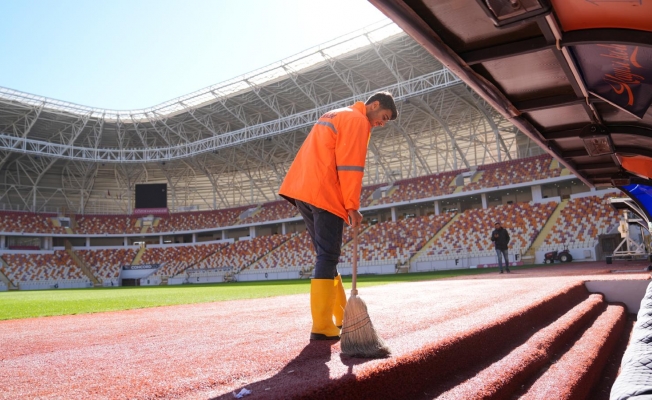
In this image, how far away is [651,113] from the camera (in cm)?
310

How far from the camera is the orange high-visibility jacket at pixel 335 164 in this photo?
2.74m

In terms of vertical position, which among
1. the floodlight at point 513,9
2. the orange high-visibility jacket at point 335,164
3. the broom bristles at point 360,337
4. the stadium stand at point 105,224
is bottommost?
the broom bristles at point 360,337

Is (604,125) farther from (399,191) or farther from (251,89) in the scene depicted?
(399,191)

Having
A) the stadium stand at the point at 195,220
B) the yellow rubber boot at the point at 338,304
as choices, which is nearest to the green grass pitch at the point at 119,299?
the yellow rubber boot at the point at 338,304

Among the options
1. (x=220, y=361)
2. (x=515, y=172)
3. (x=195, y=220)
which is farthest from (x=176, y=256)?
(x=220, y=361)

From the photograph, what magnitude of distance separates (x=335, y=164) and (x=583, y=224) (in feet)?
77.6

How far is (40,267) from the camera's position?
1458 inches

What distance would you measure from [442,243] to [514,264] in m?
5.15

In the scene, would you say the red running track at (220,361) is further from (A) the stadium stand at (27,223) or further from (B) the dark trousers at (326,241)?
(A) the stadium stand at (27,223)

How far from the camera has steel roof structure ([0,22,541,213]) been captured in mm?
26984

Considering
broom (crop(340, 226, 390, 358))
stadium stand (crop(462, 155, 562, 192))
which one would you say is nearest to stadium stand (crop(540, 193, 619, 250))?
stadium stand (crop(462, 155, 562, 192))

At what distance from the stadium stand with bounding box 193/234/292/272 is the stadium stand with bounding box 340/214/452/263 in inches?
324

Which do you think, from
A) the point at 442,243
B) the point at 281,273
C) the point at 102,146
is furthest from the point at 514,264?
the point at 102,146

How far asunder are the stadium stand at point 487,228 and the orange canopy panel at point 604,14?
23.3 meters
